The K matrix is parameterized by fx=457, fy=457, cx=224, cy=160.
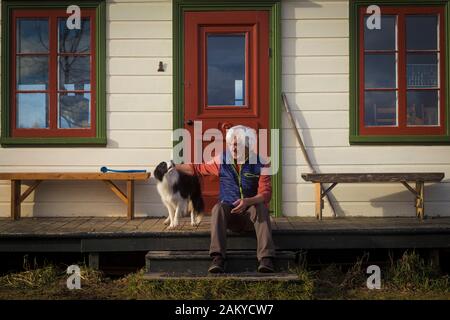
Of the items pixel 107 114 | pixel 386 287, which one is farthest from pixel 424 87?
pixel 107 114

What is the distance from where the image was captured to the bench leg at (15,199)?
493 centimetres

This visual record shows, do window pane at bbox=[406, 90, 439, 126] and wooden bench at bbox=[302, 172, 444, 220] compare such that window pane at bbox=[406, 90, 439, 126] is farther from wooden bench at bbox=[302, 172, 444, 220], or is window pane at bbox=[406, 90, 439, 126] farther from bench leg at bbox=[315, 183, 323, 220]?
bench leg at bbox=[315, 183, 323, 220]

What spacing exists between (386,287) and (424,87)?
93.7 inches

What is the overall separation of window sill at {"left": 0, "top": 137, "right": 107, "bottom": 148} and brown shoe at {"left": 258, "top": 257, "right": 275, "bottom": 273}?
94.3 inches

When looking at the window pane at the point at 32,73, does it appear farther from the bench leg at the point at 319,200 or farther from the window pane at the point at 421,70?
the window pane at the point at 421,70

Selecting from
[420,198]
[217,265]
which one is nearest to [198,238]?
[217,265]

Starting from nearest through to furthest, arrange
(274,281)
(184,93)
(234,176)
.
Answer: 1. (274,281)
2. (234,176)
3. (184,93)

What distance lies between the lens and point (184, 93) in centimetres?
516

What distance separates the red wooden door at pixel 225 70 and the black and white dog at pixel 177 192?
62cm

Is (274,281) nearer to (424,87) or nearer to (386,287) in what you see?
(386,287)

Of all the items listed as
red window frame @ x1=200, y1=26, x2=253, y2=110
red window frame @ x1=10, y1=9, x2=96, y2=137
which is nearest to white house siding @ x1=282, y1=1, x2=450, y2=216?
red window frame @ x1=200, y1=26, x2=253, y2=110

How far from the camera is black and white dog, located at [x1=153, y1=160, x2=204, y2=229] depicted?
14.3ft

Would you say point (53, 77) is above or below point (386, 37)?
below

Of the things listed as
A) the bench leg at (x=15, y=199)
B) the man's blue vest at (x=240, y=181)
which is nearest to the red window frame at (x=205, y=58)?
the man's blue vest at (x=240, y=181)
